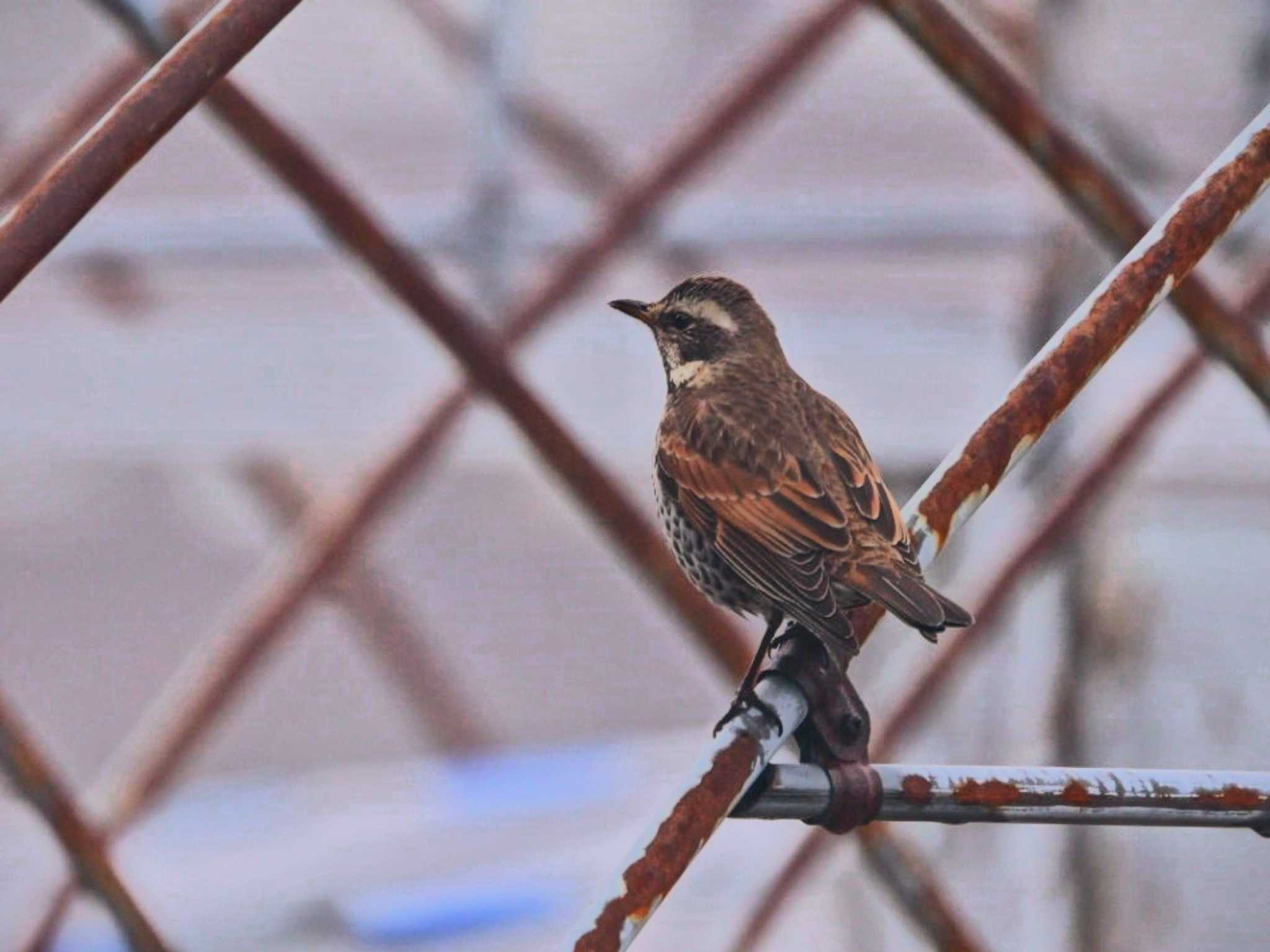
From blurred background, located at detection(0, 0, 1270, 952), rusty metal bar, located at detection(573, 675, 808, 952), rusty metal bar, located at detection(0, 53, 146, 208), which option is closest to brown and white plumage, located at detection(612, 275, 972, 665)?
blurred background, located at detection(0, 0, 1270, 952)

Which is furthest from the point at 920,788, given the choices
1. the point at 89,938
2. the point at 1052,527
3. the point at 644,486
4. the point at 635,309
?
the point at 644,486

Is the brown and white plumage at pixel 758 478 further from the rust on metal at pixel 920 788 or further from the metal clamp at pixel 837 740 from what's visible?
the rust on metal at pixel 920 788

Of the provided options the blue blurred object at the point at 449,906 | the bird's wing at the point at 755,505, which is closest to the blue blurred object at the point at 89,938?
the blue blurred object at the point at 449,906

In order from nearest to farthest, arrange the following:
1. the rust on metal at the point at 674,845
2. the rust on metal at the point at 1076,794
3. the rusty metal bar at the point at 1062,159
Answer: the rust on metal at the point at 674,845 → the rust on metal at the point at 1076,794 → the rusty metal bar at the point at 1062,159

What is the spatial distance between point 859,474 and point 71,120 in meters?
2.15

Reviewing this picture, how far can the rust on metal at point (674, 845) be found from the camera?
164cm

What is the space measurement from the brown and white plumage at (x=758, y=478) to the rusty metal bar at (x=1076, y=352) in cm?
54

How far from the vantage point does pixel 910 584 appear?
2.71 m

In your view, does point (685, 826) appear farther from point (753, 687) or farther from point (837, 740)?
point (753, 687)

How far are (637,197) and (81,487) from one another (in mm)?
8621

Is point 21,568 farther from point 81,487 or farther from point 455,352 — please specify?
point 455,352

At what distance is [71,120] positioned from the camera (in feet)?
15.1

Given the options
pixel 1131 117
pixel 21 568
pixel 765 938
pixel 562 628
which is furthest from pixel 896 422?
pixel 21 568

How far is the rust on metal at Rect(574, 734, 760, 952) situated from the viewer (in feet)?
5.38
